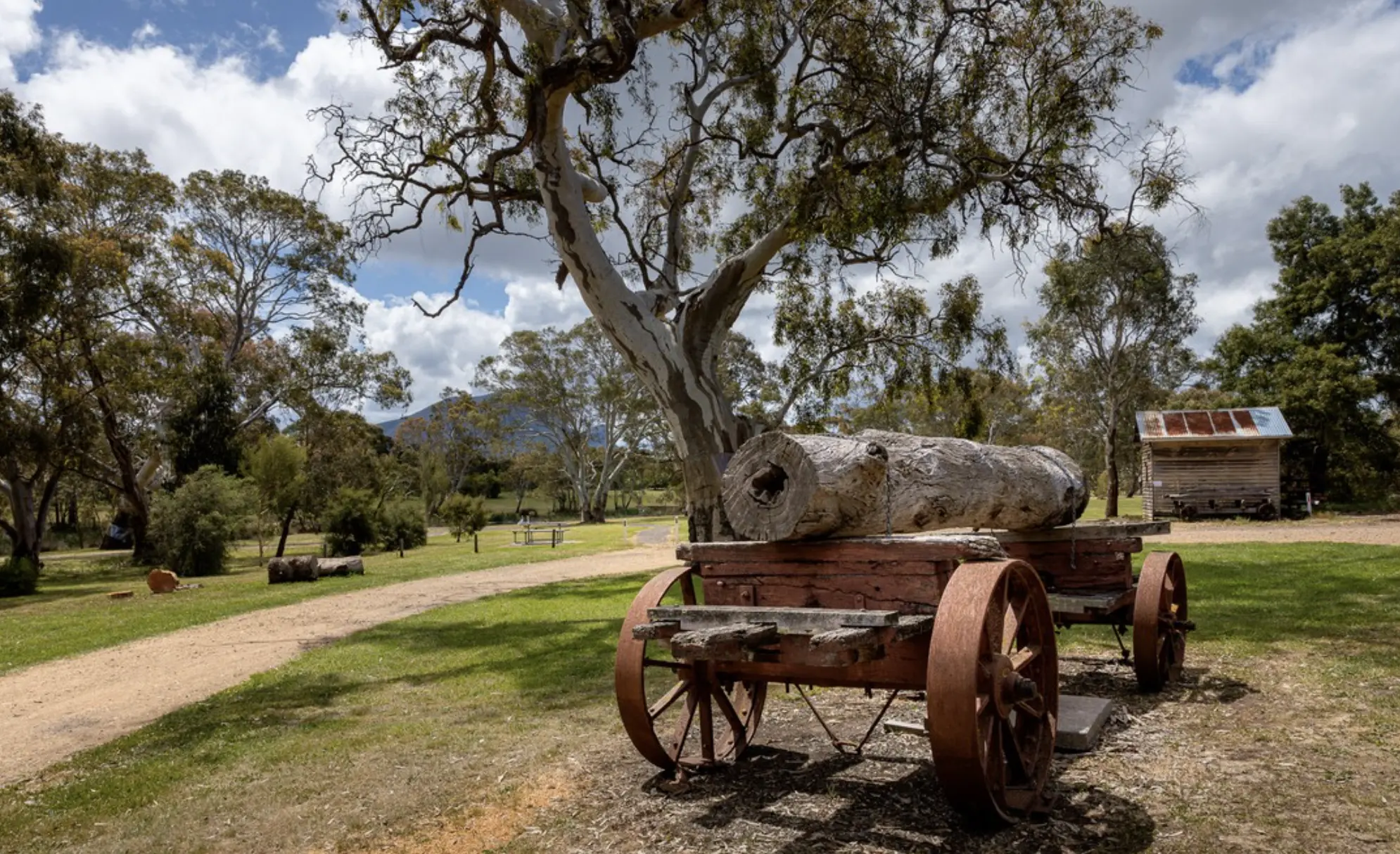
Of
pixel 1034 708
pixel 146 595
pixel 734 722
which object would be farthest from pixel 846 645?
pixel 146 595

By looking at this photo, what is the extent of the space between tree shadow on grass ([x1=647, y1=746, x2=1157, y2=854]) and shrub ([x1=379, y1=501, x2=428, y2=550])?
2891 centimetres

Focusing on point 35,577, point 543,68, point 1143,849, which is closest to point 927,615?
point 1143,849

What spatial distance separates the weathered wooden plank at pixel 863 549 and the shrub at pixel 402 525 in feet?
96.2

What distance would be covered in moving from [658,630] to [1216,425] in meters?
30.6

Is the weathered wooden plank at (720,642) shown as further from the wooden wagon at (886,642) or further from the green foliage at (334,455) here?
the green foliage at (334,455)

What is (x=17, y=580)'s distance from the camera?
20984 millimetres

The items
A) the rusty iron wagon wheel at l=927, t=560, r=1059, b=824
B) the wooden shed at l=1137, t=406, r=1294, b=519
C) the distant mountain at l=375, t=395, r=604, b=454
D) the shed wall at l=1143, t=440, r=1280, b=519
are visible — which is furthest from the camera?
the distant mountain at l=375, t=395, r=604, b=454

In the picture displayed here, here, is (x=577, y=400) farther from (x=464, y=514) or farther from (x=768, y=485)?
(x=768, y=485)

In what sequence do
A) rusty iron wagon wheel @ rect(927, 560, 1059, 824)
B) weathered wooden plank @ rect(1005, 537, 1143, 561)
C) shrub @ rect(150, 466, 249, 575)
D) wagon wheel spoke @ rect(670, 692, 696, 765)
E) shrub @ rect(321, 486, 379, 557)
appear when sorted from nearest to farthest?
rusty iron wagon wheel @ rect(927, 560, 1059, 824)
wagon wheel spoke @ rect(670, 692, 696, 765)
weathered wooden plank @ rect(1005, 537, 1143, 561)
shrub @ rect(150, 466, 249, 575)
shrub @ rect(321, 486, 379, 557)

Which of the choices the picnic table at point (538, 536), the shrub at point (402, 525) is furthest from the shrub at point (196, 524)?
the picnic table at point (538, 536)

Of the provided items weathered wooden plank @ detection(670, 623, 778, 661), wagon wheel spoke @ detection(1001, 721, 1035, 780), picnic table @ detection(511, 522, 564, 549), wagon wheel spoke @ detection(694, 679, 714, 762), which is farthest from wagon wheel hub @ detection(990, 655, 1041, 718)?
picnic table @ detection(511, 522, 564, 549)

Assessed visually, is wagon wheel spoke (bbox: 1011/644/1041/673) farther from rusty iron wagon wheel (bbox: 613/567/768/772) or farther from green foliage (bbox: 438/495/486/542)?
green foliage (bbox: 438/495/486/542)

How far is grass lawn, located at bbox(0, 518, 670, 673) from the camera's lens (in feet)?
43.5

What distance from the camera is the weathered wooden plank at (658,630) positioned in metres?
4.26
